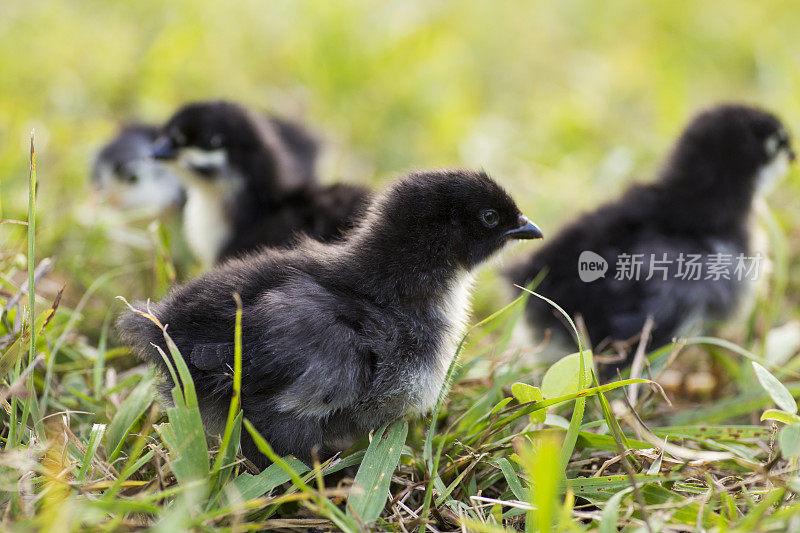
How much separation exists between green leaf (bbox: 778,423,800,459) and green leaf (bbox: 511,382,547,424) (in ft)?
1.91

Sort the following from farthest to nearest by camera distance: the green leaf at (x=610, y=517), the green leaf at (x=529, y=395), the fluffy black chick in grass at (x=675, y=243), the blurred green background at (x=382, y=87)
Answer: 1. the blurred green background at (x=382, y=87)
2. the fluffy black chick in grass at (x=675, y=243)
3. the green leaf at (x=529, y=395)
4. the green leaf at (x=610, y=517)

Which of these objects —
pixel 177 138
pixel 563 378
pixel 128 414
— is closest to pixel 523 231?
pixel 563 378

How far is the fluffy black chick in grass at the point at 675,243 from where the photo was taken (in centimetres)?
279

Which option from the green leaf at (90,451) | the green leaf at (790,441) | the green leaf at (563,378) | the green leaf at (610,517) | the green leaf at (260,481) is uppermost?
the green leaf at (90,451)

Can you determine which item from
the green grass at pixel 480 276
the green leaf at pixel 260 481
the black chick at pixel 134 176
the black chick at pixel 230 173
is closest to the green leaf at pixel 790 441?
the green grass at pixel 480 276

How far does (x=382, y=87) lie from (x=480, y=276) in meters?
2.07

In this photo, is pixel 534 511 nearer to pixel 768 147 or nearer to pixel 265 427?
pixel 265 427

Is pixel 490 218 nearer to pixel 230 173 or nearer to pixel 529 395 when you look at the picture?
pixel 529 395

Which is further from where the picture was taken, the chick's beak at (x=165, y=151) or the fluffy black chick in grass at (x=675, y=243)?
the chick's beak at (x=165, y=151)

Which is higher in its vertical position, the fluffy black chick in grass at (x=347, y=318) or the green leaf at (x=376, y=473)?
the fluffy black chick in grass at (x=347, y=318)

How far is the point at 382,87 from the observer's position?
16.9 ft

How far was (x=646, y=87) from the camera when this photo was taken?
580cm

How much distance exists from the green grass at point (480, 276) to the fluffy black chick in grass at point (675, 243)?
0.60 feet

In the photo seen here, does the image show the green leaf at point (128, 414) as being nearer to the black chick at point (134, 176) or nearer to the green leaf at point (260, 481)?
the green leaf at point (260, 481)
